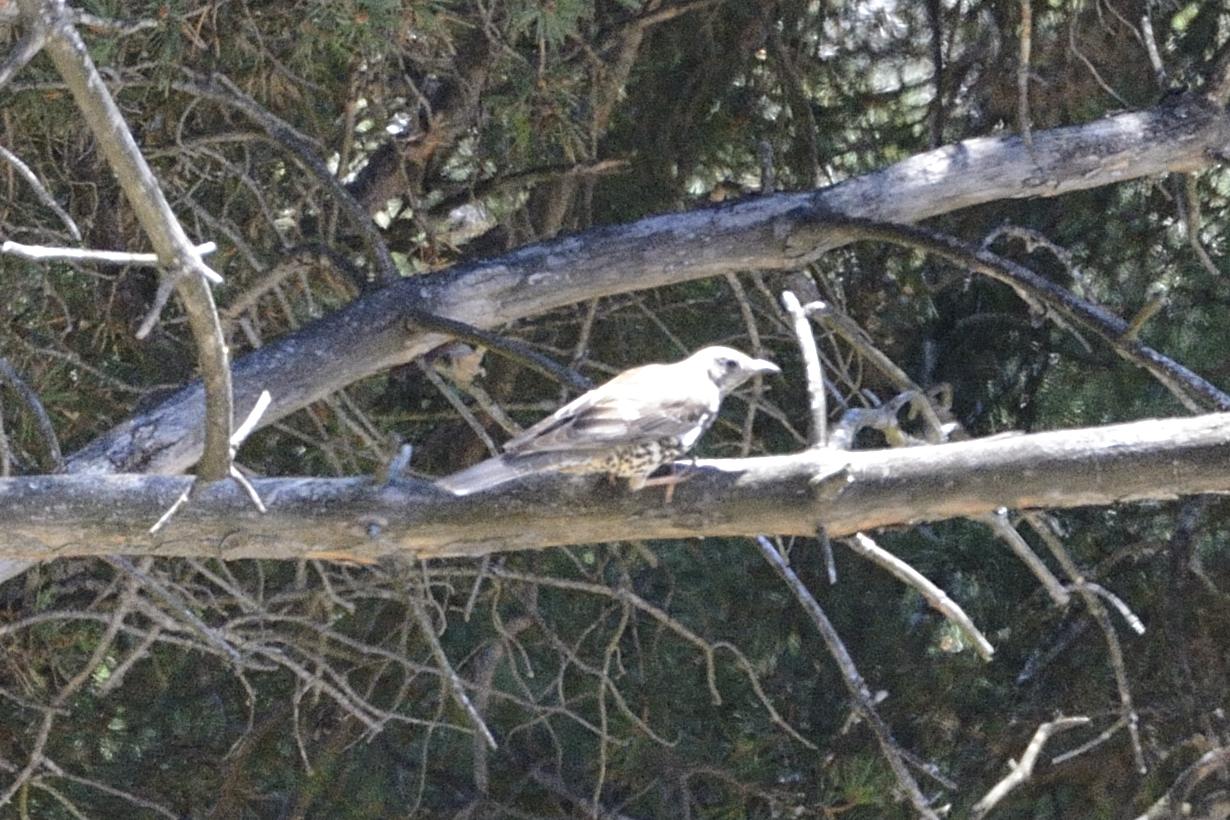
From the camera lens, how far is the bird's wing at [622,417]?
280cm

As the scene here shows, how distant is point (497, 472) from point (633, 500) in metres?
0.21

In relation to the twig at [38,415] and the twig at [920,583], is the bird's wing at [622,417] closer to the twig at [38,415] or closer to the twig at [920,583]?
the twig at [920,583]

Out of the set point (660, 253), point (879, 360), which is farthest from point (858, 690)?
point (660, 253)

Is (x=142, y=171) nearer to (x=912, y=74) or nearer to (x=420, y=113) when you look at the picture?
(x=420, y=113)

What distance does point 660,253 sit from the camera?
3787mm

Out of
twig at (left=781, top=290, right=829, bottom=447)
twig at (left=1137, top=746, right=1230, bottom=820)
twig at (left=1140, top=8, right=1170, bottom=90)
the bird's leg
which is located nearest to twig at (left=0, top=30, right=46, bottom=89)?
A: the bird's leg

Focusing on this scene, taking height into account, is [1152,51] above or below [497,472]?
above

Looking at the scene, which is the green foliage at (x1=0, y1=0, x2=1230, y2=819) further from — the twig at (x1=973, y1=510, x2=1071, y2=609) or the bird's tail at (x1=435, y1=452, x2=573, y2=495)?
the bird's tail at (x1=435, y1=452, x2=573, y2=495)

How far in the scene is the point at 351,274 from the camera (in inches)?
151

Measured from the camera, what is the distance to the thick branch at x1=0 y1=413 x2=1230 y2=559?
2.57 m

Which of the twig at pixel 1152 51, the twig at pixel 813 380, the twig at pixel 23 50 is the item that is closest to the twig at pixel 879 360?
the twig at pixel 813 380

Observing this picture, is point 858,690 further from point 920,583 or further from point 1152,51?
point 1152,51

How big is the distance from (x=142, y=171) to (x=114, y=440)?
3.87 ft

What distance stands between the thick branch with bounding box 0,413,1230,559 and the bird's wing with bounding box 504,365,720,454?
65mm
